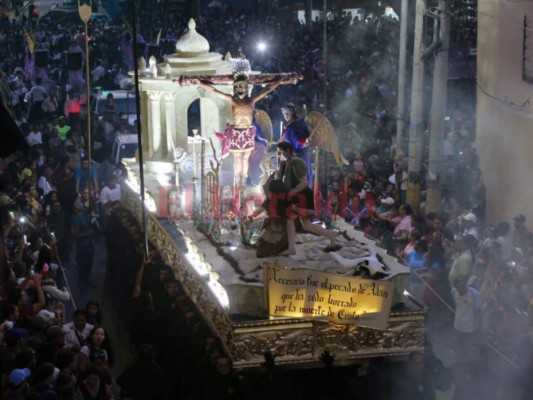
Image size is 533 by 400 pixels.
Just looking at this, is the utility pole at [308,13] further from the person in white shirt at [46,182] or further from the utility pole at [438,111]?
the person in white shirt at [46,182]

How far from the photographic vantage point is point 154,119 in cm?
1783

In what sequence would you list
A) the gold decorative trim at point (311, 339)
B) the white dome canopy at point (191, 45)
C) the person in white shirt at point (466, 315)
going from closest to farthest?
the gold decorative trim at point (311, 339) → the person in white shirt at point (466, 315) → the white dome canopy at point (191, 45)

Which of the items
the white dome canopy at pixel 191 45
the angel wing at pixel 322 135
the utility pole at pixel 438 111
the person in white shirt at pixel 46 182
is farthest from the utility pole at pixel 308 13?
the angel wing at pixel 322 135

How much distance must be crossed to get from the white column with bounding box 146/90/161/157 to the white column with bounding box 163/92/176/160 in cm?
11

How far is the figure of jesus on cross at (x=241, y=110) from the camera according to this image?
15.5 metres

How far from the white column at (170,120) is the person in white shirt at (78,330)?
18.9 ft

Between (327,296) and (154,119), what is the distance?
674 centimetres

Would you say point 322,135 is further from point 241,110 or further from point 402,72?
point 402,72

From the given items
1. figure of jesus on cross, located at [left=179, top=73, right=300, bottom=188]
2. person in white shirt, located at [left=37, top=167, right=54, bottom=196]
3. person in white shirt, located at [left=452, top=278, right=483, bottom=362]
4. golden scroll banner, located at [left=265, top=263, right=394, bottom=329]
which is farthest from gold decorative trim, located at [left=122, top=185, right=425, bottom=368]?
person in white shirt, located at [left=37, top=167, right=54, bottom=196]

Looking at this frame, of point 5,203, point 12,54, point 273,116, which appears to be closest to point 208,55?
point 5,203

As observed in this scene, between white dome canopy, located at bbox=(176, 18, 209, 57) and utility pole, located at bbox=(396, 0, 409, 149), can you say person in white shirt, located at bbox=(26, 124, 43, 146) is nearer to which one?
white dome canopy, located at bbox=(176, 18, 209, 57)

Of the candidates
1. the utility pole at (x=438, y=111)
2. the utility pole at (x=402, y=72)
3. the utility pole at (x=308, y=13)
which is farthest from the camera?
the utility pole at (x=308, y=13)

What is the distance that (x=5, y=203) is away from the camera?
1558 centimetres

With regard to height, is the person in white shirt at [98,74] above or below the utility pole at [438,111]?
below
